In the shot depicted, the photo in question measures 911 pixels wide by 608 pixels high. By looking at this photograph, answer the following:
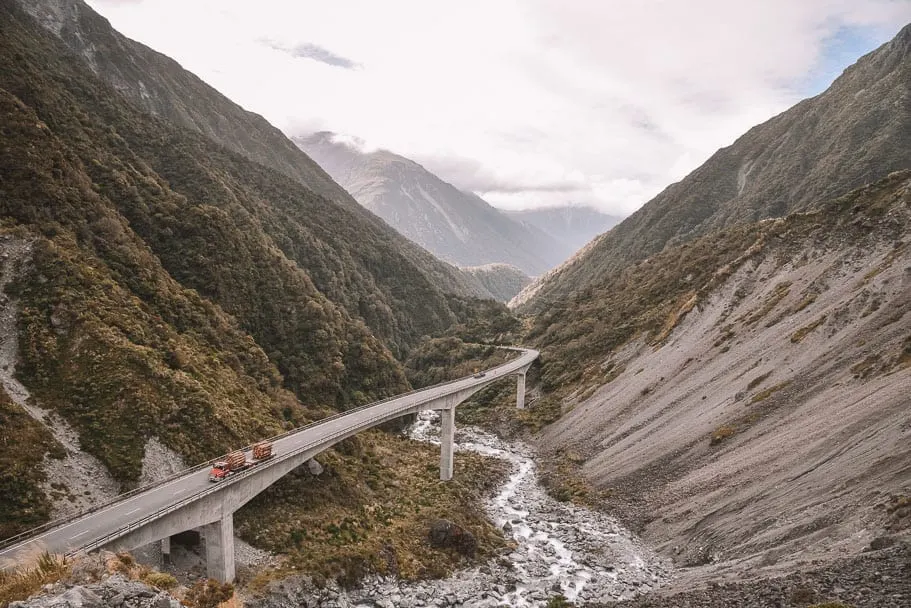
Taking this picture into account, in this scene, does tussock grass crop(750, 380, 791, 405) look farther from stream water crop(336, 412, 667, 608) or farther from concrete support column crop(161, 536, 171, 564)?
concrete support column crop(161, 536, 171, 564)

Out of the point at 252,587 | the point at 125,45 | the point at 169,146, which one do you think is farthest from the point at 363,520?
the point at 125,45

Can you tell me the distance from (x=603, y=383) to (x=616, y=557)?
38.1 metres

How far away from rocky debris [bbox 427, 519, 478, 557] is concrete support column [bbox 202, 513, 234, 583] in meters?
13.7

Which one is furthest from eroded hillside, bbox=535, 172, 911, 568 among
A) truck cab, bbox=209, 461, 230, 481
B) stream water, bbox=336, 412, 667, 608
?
truck cab, bbox=209, 461, 230, 481

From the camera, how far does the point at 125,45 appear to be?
173375mm

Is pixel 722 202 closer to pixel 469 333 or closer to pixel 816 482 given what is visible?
pixel 469 333

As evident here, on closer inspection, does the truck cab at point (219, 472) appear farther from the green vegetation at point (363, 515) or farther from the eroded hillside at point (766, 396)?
the eroded hillside at point (766, 396)

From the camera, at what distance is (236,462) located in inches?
1211

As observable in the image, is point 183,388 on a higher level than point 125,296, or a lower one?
lower

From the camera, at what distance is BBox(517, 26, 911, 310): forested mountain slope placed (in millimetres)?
130250

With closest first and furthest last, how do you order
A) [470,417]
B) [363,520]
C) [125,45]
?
[363,520] < [470,417] < [125,45]

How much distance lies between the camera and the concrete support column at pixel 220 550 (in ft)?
90.6

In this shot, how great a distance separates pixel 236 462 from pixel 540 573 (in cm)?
2068

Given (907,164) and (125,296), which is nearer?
(125,296)
